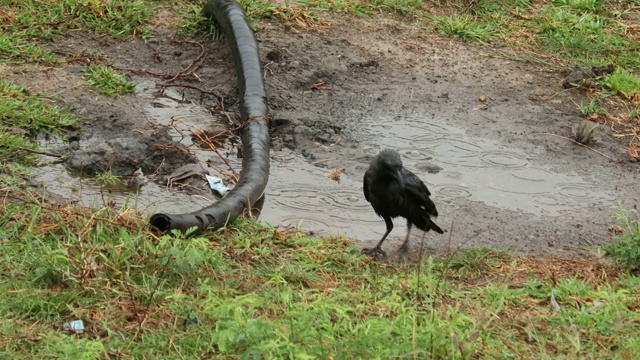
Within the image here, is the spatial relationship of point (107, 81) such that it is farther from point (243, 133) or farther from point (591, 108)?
point (591, 108)

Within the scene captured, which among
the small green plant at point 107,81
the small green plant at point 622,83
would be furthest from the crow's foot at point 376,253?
the small green plant at point 622,83

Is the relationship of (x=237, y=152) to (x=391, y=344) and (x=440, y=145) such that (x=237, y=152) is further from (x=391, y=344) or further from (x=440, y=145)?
(x=391, y=344)

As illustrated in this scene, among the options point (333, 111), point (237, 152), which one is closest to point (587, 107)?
point (333, 111)

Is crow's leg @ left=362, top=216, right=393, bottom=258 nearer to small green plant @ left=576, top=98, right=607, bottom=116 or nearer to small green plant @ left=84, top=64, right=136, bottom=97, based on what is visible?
small green plant @ left=84, top=64, right=136, bottom=97

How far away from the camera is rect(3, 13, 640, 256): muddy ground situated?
24.7ft

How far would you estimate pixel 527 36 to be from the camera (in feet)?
36.0

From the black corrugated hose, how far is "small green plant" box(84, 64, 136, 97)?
1.03 m

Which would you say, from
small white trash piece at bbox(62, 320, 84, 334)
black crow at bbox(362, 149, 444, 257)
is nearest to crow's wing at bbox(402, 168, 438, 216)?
black crow at bbox(362, 149, 444, 257)

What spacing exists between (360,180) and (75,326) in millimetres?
3516

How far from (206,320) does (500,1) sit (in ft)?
25.2

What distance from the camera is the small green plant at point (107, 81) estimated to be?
29.0 feet

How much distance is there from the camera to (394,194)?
6863 mm

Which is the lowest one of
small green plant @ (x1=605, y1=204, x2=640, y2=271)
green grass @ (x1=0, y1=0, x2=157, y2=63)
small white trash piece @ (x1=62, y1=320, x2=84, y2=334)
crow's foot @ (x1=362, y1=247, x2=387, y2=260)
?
crow's foot @ (x1=362, y1=247, x2=387, y2=260)

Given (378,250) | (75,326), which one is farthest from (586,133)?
(75,326)
